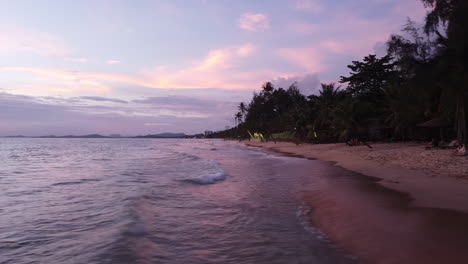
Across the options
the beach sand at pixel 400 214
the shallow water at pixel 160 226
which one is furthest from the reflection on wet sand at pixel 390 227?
the shallow water at pixel 160 226

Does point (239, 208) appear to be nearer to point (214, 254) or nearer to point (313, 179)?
point (214, 254)

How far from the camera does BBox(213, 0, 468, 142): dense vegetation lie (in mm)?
14492

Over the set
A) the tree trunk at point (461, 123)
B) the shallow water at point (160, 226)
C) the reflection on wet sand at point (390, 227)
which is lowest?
the shallow water at point (160, 226)

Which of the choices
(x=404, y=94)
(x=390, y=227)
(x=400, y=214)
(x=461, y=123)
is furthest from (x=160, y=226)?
(x=404, y=94)

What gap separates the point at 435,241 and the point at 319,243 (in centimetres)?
174

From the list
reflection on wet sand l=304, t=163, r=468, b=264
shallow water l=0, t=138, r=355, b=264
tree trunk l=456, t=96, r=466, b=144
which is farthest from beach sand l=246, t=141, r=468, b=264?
tree trunk l=456, t=96, r=466, b=144

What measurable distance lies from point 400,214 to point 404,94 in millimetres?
21607

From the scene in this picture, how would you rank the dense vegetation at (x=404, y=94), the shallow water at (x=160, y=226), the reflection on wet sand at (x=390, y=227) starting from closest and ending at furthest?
the reflection on wet sand at (x=390, y=227) → the shallow water at (x=160, y=226) → the dense vegetation at (x=404, y=94)

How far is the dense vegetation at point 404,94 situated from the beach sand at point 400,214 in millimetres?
4243

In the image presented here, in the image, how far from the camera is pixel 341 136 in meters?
37.4

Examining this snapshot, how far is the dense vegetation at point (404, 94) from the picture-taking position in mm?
14492

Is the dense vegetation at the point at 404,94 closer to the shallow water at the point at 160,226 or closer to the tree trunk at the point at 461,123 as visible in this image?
the tree trunk at the point at 461,123

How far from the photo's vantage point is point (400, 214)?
23.6ft

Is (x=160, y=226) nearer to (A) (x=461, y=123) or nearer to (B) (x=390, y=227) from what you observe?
(B) (x=390, y=227)
